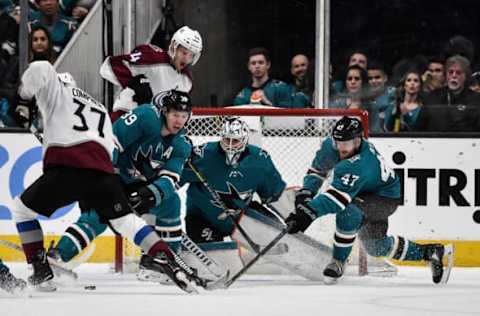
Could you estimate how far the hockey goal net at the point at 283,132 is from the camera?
233 inches

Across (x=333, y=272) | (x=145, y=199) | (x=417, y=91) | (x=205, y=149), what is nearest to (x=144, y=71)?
(x=205, y=149)

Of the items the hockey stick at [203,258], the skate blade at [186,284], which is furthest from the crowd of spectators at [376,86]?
the skate blade at [186,284]

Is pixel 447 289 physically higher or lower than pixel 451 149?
lower

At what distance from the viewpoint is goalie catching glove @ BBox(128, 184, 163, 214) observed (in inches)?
194

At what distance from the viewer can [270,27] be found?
254 inches

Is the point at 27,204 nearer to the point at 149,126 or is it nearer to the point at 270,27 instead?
the point at 149,126

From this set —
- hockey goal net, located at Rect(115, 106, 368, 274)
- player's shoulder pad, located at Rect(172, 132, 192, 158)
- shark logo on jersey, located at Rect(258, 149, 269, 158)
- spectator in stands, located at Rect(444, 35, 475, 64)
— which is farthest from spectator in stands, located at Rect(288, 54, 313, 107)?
player's shoulder pad, located at Rect(172, 132, 192, 158)

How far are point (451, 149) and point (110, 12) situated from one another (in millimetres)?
1923

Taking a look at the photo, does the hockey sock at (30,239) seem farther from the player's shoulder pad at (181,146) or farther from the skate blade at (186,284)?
the player's shoulder pad at (181,146)

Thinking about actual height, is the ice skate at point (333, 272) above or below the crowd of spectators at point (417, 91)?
below

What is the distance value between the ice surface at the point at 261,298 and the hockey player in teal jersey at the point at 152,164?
23cm

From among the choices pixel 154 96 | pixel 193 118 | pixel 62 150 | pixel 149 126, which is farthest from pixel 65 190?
pixel 193 118

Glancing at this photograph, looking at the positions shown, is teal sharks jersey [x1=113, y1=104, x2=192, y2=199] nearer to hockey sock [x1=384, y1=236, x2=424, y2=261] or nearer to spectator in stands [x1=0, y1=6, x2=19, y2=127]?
hockey sock [x1=384, y1=236, x2=424, y2=261]

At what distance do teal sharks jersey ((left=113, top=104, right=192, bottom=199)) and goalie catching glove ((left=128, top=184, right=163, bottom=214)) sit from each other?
41 millimetres
